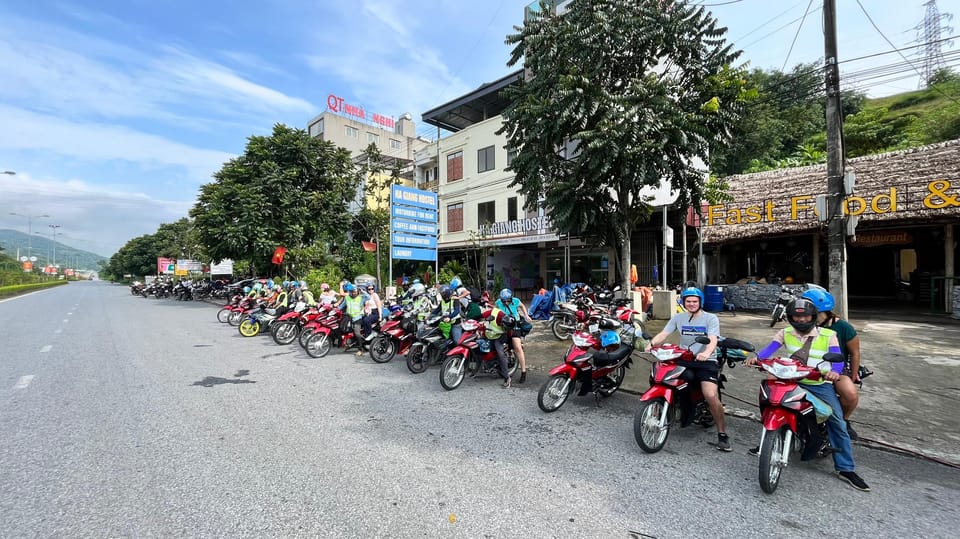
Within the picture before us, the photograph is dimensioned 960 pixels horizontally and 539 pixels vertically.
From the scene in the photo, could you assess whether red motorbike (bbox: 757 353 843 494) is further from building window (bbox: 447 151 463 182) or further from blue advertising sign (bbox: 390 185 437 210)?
building window (bbox: 447 151 463 182)

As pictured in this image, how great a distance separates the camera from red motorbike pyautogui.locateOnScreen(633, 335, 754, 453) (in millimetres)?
3854

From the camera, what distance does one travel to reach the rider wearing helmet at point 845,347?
348 cm

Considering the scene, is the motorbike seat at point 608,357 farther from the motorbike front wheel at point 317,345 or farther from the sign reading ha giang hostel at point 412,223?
the sign reading ha giang hostel at point 412,223

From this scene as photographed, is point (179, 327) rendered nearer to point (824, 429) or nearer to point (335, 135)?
point (824, 429)

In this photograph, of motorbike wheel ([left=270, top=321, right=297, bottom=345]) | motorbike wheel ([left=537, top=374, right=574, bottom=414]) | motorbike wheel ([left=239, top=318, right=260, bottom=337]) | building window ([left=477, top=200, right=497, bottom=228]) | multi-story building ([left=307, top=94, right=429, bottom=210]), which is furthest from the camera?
multi-story building ([left=307, top=94, right=429, bottom=210])

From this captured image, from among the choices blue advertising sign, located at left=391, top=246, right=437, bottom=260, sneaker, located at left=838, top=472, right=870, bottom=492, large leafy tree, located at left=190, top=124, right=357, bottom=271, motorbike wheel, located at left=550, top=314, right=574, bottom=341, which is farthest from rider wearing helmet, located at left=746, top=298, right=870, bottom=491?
large leafy tree, located at left=190, top=124, right=357, bottom=271

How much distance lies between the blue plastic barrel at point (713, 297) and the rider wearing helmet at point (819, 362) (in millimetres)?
11201

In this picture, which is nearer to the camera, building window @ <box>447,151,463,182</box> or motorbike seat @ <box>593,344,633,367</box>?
motorbike seat @ <box>593,344,633,367</box>

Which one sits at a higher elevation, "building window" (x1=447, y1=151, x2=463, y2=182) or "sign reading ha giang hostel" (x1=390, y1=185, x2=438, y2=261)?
"building window" (x1=447, y1=151, x2=463, y2=182)

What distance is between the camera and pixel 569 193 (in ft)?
30.3

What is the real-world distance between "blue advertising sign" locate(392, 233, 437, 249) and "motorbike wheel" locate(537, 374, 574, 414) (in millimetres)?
9636

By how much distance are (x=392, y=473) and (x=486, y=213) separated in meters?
18.7

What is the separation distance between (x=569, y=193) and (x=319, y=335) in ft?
19.9

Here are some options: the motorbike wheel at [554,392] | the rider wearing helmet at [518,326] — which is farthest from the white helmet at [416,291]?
the motorbike wheel at [554,392]
